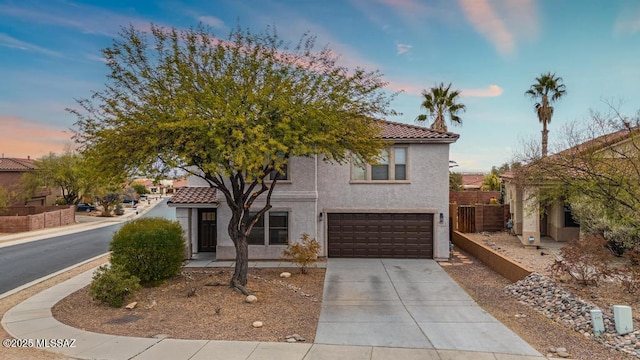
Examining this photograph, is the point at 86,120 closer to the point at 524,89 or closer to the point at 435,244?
the point at 435,244

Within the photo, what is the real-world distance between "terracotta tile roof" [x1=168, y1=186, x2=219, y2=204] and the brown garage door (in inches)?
222

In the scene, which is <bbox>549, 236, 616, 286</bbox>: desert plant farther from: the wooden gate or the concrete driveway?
the wooden gate

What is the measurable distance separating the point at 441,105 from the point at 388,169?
16.7 meters

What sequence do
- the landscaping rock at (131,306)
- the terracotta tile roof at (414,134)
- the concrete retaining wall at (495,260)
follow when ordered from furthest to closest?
the terracotta tile roof at (414,134), the concrete retaining wall at (495,260), the landscaping rock at (131,306)

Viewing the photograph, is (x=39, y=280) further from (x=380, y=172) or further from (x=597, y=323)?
(x=597, y=323)

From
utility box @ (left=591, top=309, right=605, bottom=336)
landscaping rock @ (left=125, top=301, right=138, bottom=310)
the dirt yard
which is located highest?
utility box @ (left=591, top=309, right=605, bottom=336)

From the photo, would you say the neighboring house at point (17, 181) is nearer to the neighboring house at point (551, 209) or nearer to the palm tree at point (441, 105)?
the palm tree at point (441, 105)

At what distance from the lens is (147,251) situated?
12.4m

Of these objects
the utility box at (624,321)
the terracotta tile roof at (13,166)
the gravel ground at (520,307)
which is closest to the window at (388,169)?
the gravel ground at (520,307)

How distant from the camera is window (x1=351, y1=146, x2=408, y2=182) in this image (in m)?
17.4

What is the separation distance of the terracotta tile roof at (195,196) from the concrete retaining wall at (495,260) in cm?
1222

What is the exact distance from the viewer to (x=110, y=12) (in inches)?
554

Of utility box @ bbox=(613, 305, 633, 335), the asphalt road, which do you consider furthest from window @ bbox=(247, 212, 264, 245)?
utility box @ bbox=(613, 305, 633, 335)

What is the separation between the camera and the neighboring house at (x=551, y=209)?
40.3 ft
